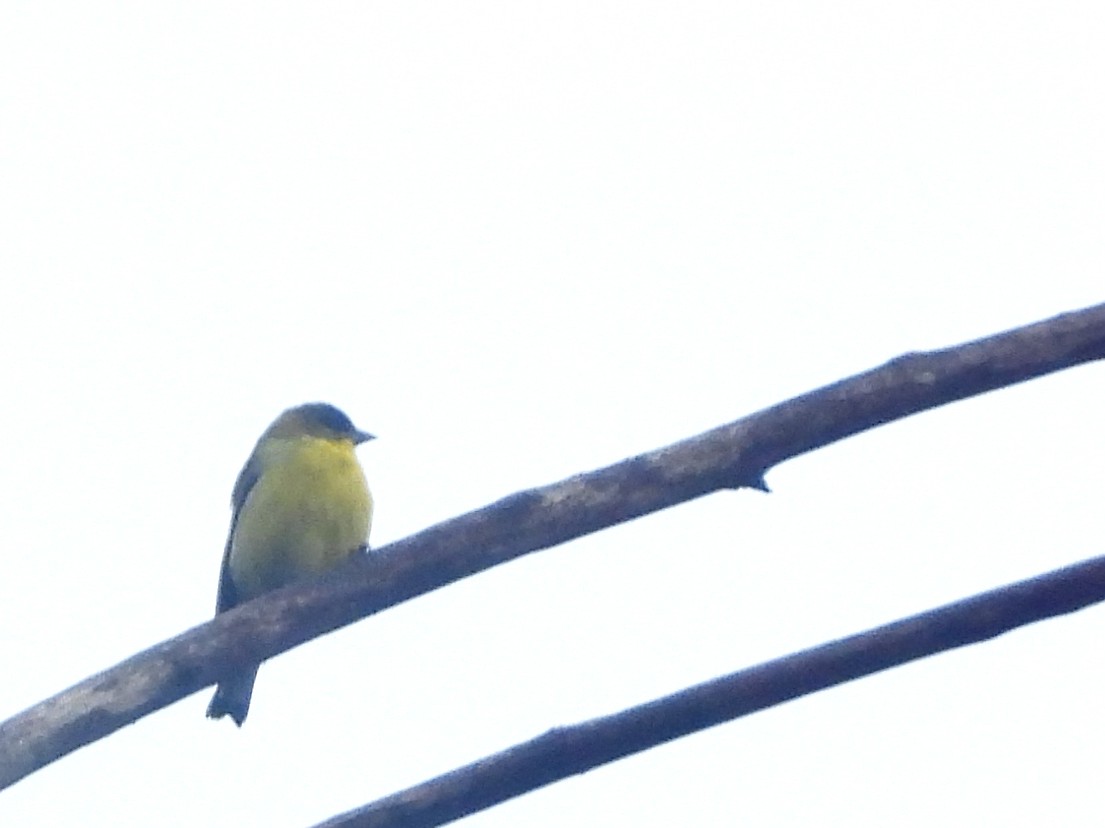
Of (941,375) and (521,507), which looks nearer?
(941,375)

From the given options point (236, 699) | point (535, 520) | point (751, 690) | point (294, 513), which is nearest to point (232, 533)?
point (294, 513)

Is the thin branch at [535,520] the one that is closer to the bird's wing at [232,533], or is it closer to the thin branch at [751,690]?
the thin branch at [751,690]

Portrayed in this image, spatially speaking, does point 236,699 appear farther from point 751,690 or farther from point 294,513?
point 751,690

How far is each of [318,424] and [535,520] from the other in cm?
412

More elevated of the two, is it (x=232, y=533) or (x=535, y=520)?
(x=232, y=533)

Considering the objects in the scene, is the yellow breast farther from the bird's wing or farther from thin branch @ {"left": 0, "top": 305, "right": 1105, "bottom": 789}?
thin branch @ {"left": 0, "top": 305, "right": 1105, "bottom": 789}

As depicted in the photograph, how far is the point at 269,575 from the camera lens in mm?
6645

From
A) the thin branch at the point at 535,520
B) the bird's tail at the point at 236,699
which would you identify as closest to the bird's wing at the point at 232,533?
the bird's tail at the point at 236,699

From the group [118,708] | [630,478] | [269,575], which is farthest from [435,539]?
[269,575]

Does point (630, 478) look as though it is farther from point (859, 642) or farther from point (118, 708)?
point (118, 708)

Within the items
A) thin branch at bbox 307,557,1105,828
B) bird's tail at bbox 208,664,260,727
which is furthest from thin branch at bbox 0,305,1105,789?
bird's tail at bbox 208,664,260,727

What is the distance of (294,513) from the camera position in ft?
21.5

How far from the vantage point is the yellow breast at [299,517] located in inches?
255

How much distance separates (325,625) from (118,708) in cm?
45
